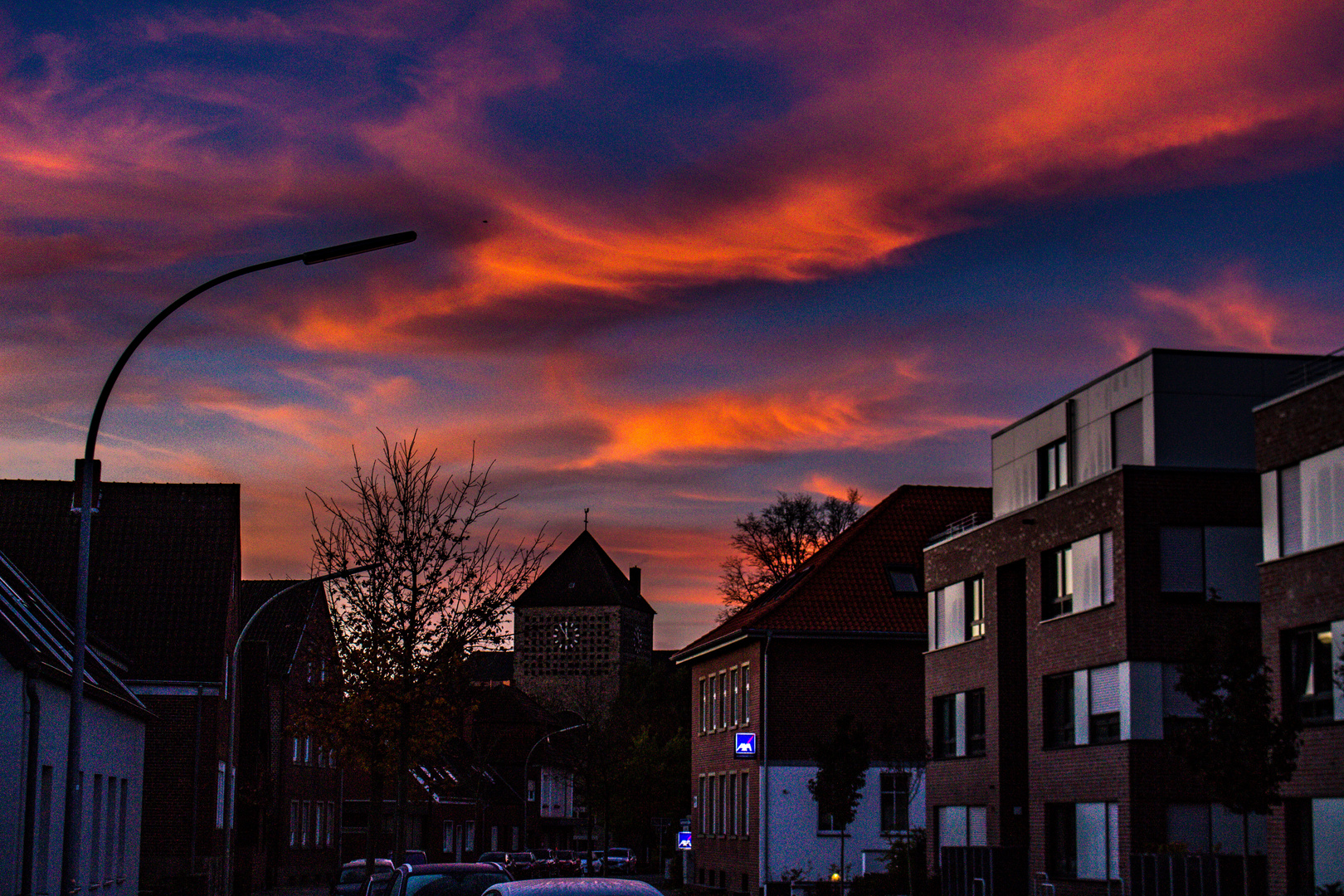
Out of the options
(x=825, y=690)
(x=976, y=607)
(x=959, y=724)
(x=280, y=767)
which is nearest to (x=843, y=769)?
(x=959, y=724)

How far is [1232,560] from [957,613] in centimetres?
1030

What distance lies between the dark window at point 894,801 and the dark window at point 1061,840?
1477 centimetres

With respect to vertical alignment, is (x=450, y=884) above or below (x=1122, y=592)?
below

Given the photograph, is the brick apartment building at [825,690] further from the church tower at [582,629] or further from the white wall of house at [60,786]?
the church tower at [582,629]

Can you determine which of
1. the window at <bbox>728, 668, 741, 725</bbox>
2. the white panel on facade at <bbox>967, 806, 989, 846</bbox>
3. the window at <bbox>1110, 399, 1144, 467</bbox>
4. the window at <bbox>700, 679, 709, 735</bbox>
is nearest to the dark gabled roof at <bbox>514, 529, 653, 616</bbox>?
the window at <bbox>700, 679, 709, 735</bbox>

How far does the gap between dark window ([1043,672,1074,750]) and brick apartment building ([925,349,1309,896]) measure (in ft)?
0.14

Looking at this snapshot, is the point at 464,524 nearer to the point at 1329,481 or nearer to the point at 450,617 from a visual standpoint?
the point at 450,617

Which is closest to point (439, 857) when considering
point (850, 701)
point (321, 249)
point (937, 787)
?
point (850, 701)

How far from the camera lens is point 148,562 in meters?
50.0

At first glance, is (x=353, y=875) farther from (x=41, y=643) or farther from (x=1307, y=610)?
(x=1307, y=610)

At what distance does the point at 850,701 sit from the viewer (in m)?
50.6

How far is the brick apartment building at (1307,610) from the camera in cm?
2466

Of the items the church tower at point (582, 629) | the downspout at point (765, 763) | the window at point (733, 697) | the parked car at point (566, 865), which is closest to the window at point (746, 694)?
the window at point (733, 697)

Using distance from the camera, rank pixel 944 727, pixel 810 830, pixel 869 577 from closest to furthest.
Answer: pixel 944 727
pixel 810 830
pixel 869 577
